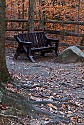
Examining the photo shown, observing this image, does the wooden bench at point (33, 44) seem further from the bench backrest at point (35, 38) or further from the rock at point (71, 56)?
the rock at point (71, 56)

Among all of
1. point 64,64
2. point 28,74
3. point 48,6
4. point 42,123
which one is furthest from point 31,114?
point 48,6

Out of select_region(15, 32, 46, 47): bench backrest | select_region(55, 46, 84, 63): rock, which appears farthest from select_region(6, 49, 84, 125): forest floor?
select_region(15, 32, 46, 47): bench backrest

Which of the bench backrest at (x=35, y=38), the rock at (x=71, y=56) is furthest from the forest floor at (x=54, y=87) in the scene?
the bench backrest at (x=35, y=38)

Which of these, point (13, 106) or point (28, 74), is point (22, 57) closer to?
point (28, 74)

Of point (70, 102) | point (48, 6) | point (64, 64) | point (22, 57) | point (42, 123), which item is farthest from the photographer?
point (48, 6)

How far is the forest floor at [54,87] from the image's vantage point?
16.7ft

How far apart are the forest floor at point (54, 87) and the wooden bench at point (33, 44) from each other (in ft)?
1.25

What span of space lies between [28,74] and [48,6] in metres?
9.25

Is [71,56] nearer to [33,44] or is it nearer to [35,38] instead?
[33,44]

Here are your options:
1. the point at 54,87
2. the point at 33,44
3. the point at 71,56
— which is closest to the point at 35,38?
the point at 33,44

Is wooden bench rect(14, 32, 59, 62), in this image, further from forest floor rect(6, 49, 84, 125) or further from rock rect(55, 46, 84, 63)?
rock rect(55, 46, 84, 63)

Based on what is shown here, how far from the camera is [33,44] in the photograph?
38.4ft

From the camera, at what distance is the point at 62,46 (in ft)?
45.2

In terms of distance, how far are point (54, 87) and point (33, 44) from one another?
196 inches
